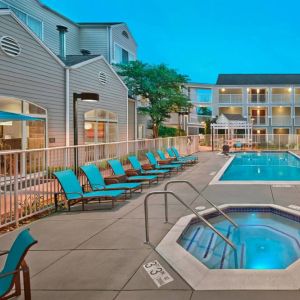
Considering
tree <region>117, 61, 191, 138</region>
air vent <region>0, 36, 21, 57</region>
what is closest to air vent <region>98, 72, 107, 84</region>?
tree <region>117, 61, 191, 138</region>

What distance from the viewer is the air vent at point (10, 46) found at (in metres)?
11.6

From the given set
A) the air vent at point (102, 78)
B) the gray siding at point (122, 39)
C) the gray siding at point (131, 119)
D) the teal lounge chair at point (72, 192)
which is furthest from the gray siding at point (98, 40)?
the teal lounge chair at point (72, 192)

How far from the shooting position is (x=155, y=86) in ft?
80.4

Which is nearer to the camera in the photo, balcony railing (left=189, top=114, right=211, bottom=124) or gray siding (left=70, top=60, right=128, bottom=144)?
gray siding (left=70, top=60, right=128, bottom=144)

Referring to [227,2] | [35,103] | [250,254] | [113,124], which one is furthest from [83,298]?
[227,2]

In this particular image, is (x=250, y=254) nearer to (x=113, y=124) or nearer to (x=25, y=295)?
(x=25, y=295)

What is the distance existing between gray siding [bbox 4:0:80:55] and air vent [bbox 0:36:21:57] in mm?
4983

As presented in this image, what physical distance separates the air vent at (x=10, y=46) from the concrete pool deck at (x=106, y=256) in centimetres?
619

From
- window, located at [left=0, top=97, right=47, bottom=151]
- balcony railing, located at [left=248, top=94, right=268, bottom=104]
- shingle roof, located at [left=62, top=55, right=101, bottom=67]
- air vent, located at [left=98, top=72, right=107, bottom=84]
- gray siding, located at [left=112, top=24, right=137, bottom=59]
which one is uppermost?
gray siding, located at [left=112, top=24, right=137, bottom=59]

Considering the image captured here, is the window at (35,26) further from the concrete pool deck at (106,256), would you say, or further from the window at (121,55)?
the concrete pool deck at (106,256)

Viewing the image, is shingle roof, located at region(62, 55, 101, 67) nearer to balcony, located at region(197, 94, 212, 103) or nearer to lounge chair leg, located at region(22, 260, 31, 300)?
lounge chair leg, located at region(22, 260, 31, 300)

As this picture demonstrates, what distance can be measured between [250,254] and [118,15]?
631 feet

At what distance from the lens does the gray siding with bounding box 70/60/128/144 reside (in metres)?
16.1

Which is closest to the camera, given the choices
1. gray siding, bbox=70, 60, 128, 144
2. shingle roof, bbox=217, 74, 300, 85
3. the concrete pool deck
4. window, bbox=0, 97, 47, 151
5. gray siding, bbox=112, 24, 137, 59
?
the concrete pool deck
